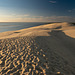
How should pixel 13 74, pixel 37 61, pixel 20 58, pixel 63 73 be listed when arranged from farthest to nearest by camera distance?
pixel 20 58, pixel 37 61, pixel 63 73, pixel 13 74

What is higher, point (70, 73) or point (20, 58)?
point (20, 58)

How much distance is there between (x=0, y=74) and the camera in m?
4.83

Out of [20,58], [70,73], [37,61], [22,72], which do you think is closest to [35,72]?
[22,72]

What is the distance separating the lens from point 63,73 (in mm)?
5133

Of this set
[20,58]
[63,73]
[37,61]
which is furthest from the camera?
[20,58]

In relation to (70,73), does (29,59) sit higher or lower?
higher

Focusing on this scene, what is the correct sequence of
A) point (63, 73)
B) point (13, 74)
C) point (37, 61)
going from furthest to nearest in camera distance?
point (37, 61) < point (63, 73) < point (13, 74)

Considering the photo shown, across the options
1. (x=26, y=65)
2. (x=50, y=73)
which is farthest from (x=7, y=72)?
(x=50, y=73)

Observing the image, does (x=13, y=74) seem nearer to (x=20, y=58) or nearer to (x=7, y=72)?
(x=7, y=72)

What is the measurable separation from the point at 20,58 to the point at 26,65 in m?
1.30

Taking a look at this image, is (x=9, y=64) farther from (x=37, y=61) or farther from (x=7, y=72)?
(x=37, y=61)

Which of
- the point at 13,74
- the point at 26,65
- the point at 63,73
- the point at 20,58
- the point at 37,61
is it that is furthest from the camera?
the point at 20,58

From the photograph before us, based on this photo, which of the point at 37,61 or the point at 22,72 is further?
the point at 37,61

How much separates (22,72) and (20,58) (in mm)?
1857
